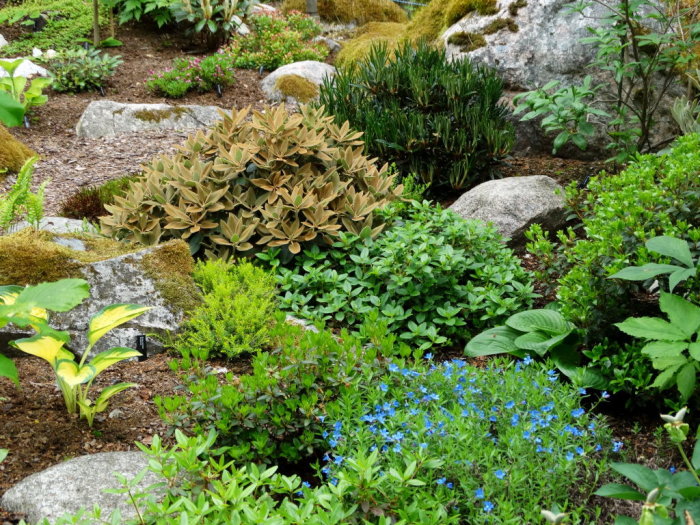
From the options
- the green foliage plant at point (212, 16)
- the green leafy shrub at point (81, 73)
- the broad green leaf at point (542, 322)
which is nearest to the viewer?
the broad green leaf at point (542, 322)

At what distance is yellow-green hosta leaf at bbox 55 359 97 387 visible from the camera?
283 centimetres

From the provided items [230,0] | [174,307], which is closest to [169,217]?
[174,307]

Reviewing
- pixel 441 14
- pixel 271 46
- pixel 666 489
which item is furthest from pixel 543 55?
pixel 271 46

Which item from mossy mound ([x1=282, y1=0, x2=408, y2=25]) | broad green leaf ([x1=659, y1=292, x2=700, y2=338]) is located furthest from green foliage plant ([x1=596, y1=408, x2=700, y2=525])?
mossy mound ([x1=282, y1=0, x2=408, y2=25])

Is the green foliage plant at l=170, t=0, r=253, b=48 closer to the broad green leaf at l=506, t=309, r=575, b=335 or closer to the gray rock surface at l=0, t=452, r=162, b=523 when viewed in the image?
the broad green leaf at l=506, t=309, r=575, b=335

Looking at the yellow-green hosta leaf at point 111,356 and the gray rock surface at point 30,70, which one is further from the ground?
the yellow-green hosta leaf at point 111,356

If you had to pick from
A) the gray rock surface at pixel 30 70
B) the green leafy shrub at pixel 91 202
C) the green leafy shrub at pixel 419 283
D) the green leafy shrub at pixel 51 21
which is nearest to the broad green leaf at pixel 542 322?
the green leafy shrub at pixel 419 283

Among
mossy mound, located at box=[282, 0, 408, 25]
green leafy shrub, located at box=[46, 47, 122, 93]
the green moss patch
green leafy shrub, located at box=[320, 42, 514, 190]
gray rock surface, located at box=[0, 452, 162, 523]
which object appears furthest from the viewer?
mossy mound, located at box=[282, 0, 408, 25]

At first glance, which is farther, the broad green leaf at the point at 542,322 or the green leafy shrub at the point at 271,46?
the green leafy shrub at the point at 271,46

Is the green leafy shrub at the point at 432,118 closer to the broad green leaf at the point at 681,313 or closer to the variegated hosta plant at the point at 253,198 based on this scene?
the variegated hosta plant at the point at 253,198

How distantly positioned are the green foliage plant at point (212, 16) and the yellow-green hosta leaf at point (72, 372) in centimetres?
1042

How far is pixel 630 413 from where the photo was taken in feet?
11.2

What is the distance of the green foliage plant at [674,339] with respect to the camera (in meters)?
2.72

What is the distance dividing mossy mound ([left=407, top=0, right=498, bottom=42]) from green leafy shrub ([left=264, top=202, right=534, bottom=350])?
3515mm
